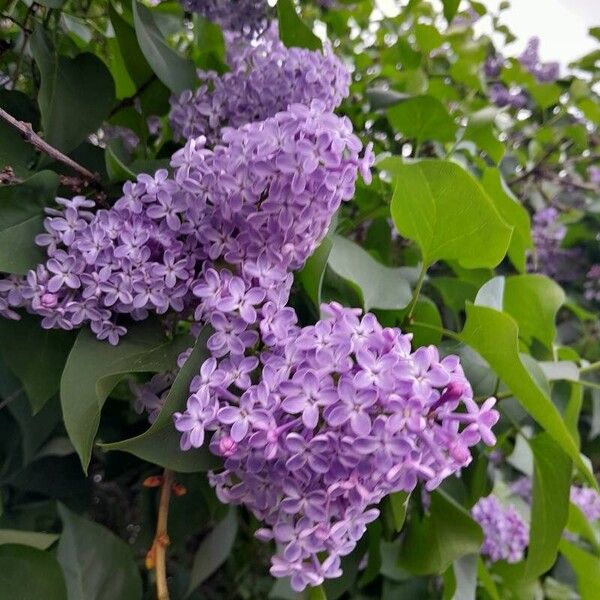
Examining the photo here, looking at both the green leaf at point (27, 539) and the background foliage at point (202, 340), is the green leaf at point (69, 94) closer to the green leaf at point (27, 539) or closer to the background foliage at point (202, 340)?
the background foliage at point (202, 340)

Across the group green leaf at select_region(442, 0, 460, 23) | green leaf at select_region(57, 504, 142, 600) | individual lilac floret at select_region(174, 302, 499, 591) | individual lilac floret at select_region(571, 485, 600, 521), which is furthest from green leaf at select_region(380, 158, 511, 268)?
individual lilac floret at select_region(571, 485, 600, 521)

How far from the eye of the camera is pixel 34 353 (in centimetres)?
44

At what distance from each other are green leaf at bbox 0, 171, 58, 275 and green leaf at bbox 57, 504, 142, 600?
0.66 ft

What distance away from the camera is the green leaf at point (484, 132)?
640 mm

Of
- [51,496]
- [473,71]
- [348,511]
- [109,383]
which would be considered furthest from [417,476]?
[473,71]

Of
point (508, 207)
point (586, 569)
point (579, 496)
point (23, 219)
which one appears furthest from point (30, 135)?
point (579, 496)

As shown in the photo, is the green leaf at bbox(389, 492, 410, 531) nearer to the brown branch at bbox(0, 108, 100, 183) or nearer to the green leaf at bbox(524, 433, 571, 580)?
the green leaf at bbox(524, 433, 571, 580)

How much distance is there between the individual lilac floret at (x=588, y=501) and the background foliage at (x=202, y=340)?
0.09 metres

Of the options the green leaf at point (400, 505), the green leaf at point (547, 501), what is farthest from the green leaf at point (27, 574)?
the green leaf at point (547, 501)

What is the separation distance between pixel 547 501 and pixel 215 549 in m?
0.31

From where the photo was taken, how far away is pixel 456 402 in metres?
0.33

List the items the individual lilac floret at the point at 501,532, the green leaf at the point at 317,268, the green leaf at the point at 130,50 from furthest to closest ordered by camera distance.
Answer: the individual lilac floret at the point at 501,532 → the green leaf at the point at 130,50 → the green leaf at the point at 317,268

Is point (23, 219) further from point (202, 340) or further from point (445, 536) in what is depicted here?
point (445, 536)

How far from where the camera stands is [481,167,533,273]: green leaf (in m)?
0.55
